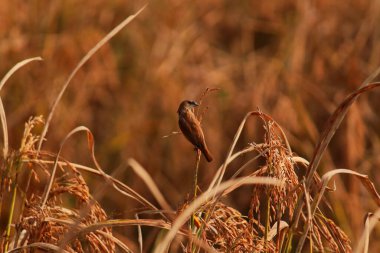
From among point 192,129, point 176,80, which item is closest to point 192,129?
point 192,129

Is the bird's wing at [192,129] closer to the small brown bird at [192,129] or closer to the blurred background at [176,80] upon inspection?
the small brown bird at [192,129]

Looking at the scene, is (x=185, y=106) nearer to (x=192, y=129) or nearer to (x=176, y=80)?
(x=192, y=129)

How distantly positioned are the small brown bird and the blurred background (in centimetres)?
286

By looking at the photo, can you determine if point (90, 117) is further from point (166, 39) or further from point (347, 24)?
point (347, 24)

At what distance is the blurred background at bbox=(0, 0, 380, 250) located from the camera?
15.7ft

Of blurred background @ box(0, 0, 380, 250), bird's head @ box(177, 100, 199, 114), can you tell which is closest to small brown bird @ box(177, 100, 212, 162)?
bird's head @ box(177, 100, 199, 114)

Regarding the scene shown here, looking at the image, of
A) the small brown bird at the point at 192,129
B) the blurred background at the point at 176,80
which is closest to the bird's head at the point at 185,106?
the small brown bird at the point at 192,129

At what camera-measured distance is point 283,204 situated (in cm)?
145

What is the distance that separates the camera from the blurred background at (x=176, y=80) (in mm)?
4789

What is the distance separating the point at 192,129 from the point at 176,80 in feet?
11.7

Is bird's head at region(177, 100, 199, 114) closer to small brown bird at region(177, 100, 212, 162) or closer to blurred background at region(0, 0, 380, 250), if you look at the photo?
small brown bird at region(177, 100, 212, 162)

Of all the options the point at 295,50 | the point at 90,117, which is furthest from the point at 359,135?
the point at 90,117

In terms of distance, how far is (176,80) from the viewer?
5141 mm

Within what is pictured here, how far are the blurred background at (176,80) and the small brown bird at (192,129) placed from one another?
2856 mm
